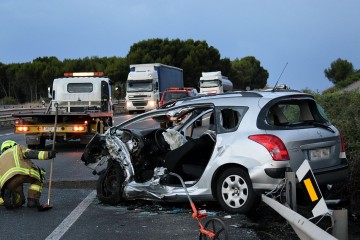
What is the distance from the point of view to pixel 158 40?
86.8m

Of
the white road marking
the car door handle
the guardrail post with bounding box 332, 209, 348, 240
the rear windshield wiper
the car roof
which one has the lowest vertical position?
the white road marking

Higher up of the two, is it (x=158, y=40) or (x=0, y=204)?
(x=158, y=40)

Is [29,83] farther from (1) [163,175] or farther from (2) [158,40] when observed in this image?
(1) [163,175]

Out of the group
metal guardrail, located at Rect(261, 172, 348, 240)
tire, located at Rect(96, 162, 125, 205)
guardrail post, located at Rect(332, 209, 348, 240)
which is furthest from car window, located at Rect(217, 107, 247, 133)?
guardrail post, located at Rect(332, 209, 348, 240)

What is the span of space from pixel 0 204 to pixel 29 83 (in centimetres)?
8321

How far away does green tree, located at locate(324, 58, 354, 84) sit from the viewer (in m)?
59.5

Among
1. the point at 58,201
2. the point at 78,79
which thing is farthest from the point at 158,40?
the point at 58,201

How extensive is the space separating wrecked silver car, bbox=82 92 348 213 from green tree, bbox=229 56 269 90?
95.3 metres

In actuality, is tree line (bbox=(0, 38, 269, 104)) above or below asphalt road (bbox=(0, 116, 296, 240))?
above

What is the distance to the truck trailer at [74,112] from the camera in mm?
15695

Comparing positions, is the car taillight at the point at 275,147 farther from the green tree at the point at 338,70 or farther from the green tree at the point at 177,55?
the green tree at the point at 177,55

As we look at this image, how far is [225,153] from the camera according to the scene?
657 cm

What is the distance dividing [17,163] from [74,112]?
9.46 meters

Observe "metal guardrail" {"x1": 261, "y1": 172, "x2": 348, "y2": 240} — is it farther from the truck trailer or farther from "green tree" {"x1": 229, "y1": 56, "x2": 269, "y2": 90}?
"green tree" {"x1": 229, "y1": 56, "x2": 269, "y2": 90}
